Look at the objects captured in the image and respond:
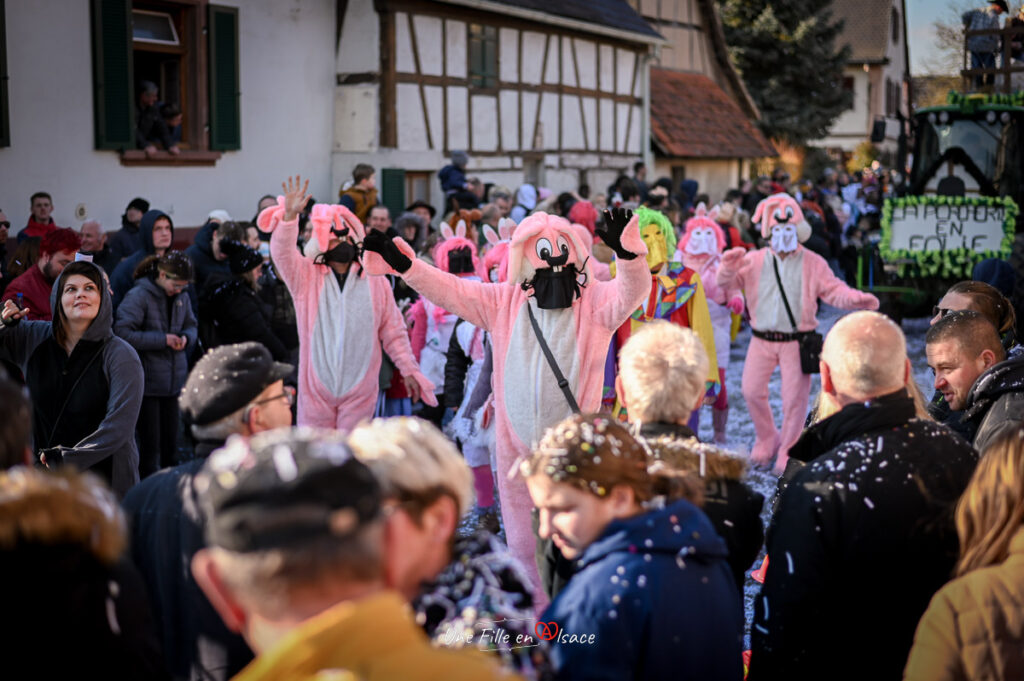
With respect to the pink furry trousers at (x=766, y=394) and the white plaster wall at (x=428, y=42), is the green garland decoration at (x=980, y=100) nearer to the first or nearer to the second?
the white plaster wall at (x=428, y=42)

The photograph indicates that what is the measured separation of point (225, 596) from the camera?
1.79 metres

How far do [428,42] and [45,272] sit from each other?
10.1m

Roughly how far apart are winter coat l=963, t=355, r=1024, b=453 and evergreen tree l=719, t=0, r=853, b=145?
96.2 feet

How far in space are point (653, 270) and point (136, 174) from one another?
672 centimetres

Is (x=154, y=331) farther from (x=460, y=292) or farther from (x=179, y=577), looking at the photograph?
(x=179, y=577)

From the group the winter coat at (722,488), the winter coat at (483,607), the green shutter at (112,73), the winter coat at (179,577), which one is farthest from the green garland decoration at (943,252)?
the winter coat at (483,607)

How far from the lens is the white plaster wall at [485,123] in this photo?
17.6 meters

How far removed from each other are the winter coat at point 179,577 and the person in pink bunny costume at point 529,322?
229cm

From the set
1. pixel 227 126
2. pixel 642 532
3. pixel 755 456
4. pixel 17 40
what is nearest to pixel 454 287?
pixel 642 532

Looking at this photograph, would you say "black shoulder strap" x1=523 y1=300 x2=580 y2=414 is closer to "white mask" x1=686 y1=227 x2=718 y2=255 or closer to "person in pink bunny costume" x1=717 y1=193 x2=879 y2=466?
"person in pink bunny costume" x1=717 y1=193 x2=879 y2=466

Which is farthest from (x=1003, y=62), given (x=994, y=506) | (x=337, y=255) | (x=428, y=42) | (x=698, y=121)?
(x=994, y=506)

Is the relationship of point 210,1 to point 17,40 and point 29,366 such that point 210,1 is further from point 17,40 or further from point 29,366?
point 29,366

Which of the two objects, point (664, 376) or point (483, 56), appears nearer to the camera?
point (664, 376)

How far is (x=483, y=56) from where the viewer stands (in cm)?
1756
